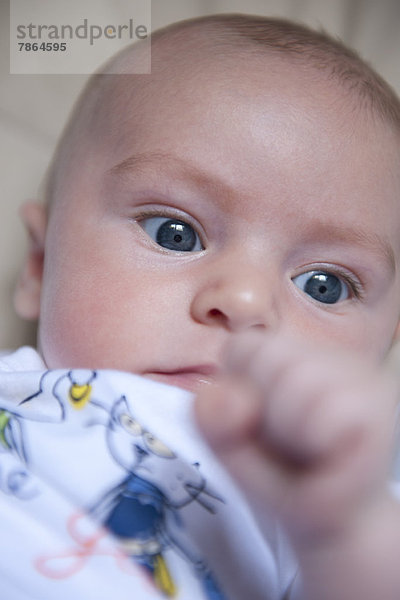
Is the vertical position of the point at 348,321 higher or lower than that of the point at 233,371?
lower

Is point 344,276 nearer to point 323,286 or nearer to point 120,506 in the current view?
point 323,286

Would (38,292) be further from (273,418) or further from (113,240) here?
(273,418)

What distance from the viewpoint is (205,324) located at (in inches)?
30.1

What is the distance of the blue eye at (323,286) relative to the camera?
0.90m

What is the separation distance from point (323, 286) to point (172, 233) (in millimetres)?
220

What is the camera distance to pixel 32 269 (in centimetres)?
109

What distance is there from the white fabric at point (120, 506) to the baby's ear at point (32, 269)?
32 centimetres

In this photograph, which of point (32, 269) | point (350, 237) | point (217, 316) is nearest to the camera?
point (217, 316)

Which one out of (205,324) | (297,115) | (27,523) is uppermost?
(297,115)

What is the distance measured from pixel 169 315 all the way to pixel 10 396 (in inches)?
8.7

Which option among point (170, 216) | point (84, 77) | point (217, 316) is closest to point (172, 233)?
point (170, 216)

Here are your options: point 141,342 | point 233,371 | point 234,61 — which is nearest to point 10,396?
point 141,342

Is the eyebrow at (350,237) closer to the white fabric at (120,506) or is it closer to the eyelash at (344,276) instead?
the eyelash at (344,276)

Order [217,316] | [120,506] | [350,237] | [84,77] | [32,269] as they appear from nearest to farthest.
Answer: [120,506] < [217,316] < [350,237] < [32,269] < [84,77]
